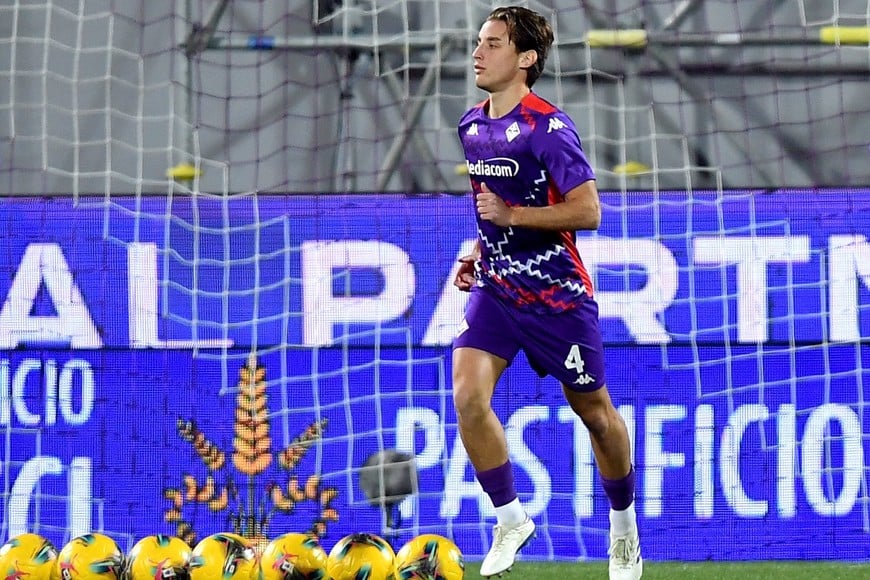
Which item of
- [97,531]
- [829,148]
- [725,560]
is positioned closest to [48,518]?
[97,531]

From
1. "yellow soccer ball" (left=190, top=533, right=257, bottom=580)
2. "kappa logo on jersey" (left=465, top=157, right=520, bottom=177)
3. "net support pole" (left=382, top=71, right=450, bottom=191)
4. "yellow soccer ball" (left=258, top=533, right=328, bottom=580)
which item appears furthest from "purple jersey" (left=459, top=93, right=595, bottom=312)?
"net support pole" (left=382, top=71, right=450, bottom=191)

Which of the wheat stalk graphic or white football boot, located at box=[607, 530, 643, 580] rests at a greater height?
the wheat stalk graphic

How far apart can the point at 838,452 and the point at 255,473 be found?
2773 millimetres

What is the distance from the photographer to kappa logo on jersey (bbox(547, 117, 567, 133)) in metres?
5.29

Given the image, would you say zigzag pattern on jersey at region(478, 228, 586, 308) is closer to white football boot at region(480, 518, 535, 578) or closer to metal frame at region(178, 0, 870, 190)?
white football boot at region(480, 518, 535, 578)

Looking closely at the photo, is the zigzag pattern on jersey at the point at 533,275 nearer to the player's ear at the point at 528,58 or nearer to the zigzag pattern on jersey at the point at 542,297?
the zigzag pattern on jersey at the point at 542,297

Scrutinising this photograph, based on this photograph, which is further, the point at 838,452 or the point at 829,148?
the point at 829,148

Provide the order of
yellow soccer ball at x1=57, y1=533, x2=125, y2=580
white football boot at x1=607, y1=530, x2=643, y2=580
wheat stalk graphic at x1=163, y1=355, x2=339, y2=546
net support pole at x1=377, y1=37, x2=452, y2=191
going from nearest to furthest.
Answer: yellow soccer ball at x1=57, y1=533, x2=125, y2=580, white football boot at x1=607, y1=530, x2=643, y2=580, wheat stalk graphic at x1=163, y1=355, x2=339, y2=546, net support pole at x1=377, y1=37, x2=452, y2=191

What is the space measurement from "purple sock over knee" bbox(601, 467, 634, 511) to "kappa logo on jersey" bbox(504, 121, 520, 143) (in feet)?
4.29

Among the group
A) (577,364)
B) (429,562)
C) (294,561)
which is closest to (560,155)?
(577,364)

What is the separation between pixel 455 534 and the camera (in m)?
7.39

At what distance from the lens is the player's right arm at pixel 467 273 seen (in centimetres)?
554

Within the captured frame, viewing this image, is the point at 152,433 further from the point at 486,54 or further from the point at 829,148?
the point at 829,148

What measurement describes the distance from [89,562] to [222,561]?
0.48m
